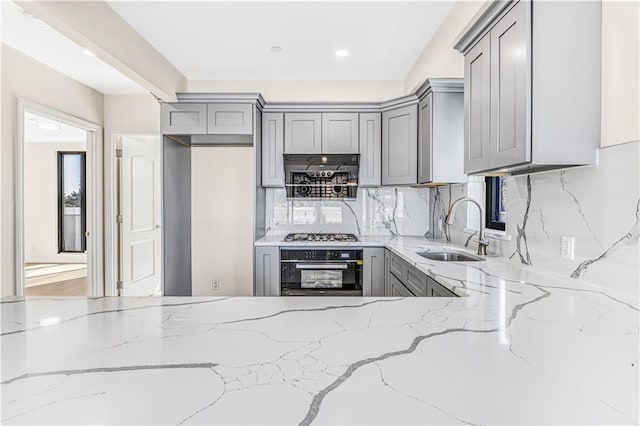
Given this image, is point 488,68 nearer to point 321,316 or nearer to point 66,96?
point 321,316

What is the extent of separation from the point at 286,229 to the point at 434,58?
221cm

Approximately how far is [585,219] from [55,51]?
4132mm

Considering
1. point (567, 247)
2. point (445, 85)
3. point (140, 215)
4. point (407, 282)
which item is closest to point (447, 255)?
point (407, 282)

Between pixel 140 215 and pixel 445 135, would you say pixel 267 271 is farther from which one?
pixel 140 215

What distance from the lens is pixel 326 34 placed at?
113 inches

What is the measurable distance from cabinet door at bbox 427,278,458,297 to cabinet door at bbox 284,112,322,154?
2027 millimetres

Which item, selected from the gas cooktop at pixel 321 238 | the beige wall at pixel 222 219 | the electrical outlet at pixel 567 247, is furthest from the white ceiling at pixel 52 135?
the electrical outlet at pixel 567 247

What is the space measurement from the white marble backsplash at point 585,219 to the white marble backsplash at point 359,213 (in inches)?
66.7

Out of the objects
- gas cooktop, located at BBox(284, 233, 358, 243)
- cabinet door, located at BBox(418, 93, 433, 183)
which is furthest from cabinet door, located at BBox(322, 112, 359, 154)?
gas cooktop, located at BBox(284, 233, 358, 243)

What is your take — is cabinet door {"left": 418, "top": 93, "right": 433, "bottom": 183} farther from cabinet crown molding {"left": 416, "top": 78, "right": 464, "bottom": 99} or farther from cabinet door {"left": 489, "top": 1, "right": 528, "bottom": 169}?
cabinet door {"left": 489, "top": 1, "right": 528, "bottom": 169}

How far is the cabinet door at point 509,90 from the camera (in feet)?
4.76

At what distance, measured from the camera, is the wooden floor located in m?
4.99

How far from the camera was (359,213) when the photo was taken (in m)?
3.91

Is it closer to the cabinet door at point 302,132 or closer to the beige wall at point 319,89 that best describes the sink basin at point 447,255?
the cabinet door at point 302,132
